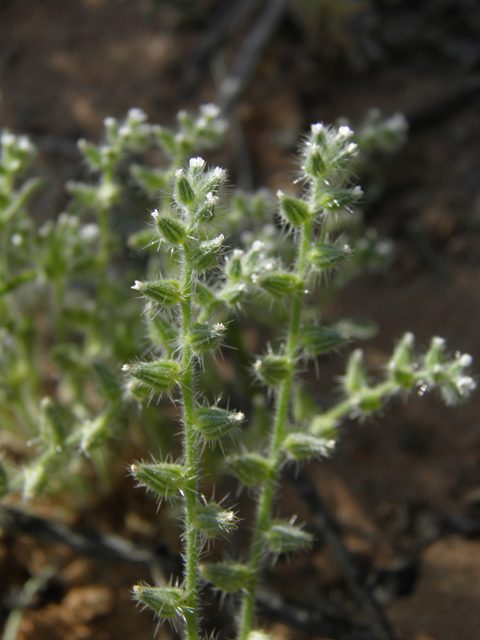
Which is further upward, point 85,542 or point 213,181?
point 213,181

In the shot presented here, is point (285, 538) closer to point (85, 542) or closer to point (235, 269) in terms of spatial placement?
point (235, 269)

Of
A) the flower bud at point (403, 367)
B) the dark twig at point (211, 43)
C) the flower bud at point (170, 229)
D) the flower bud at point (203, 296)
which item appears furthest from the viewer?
the dark twig at point (211, 43)

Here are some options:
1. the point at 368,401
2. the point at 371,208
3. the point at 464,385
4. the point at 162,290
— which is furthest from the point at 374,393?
the point at 371,208

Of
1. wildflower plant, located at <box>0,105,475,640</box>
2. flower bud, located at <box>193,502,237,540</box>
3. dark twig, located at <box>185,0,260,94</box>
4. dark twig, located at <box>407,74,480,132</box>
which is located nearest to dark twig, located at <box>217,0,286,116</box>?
dark twig, located at <box>185,0,260,94</box>

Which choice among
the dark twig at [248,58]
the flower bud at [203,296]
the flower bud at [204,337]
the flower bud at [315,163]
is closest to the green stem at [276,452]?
the flower bud at [315,163]

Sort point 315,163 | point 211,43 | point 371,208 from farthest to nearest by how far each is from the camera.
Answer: point 211,43, point 371,208, point 315,163

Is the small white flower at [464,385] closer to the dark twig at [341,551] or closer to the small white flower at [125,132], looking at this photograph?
the dark twig at [341,551]
